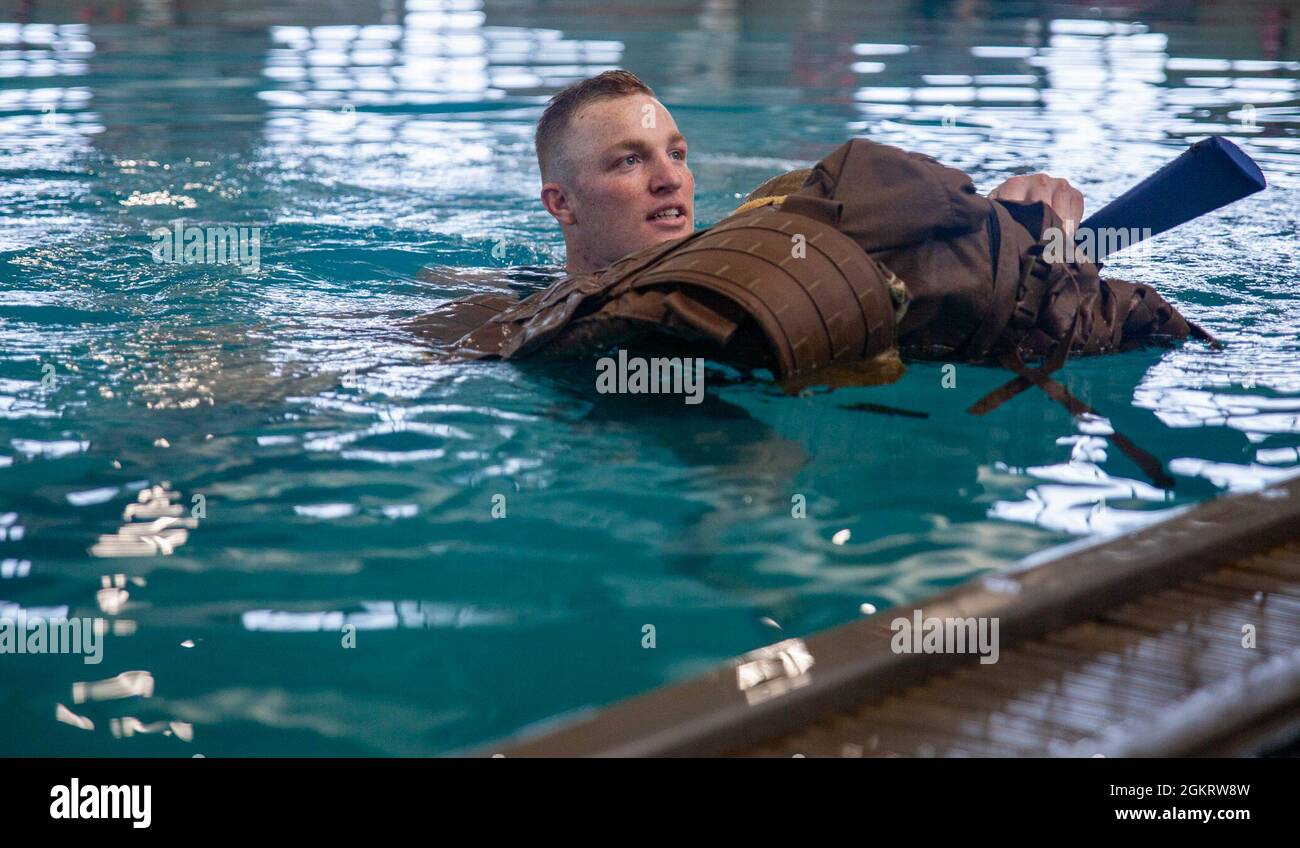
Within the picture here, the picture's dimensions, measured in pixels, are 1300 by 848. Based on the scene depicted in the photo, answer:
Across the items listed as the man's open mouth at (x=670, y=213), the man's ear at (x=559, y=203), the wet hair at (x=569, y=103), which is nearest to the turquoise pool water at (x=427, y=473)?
the man's ear at (x=559, y=203)

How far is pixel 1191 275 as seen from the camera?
5141mm

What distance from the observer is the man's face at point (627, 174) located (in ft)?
15.0

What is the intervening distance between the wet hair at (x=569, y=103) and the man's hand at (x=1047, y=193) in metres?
1.30

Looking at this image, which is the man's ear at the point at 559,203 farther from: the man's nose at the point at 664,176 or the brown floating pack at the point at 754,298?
the brown floating pack at the point at 754,298

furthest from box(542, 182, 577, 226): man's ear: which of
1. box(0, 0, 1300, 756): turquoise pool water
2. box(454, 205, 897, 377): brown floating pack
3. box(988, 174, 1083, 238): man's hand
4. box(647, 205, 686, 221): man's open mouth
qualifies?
box(988, 174, 1083, 238): man's hand

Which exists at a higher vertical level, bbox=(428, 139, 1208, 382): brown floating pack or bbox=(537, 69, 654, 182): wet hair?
bbox=(537, 69, 654, 182): wet hair

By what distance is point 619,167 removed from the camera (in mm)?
4645

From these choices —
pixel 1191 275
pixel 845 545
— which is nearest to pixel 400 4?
pixel 1191 275

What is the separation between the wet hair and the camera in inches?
184

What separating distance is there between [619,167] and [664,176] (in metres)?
0.18

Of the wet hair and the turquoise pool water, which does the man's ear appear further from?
the turquoise pool water

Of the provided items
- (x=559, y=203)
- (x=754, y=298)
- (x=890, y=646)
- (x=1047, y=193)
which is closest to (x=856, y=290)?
(x=754, y=298)

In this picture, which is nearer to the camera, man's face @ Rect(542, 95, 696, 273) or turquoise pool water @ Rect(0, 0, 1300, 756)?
turquoise pool water @ Rect(0, 0, 1300, 756)
